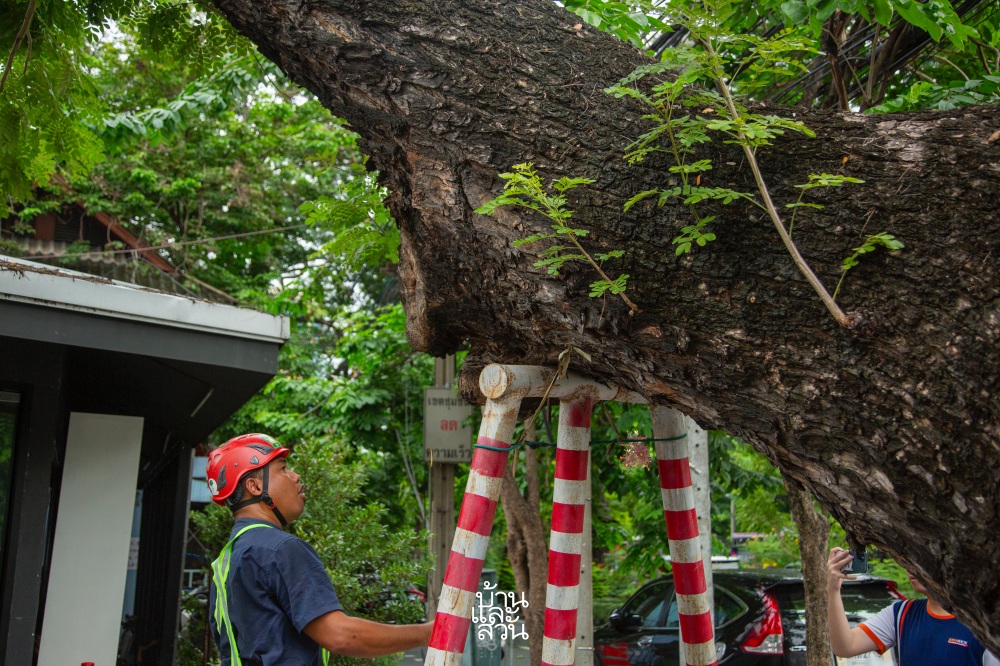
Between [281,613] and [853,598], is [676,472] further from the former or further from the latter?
[853,598]

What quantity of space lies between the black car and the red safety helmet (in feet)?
15.5

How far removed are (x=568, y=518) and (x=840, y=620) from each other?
1.22 m

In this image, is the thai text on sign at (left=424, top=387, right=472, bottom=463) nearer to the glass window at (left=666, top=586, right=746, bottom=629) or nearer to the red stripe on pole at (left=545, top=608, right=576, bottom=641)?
the glass window at (left=666, top=586, right=746, bottom=629)

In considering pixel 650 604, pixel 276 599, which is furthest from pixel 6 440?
pixel 650 604

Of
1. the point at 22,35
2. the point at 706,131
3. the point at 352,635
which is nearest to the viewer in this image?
the point at 706,131

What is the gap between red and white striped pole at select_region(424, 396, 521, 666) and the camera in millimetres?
2961

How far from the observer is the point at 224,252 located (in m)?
19.0

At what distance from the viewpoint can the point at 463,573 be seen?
3.05 meters

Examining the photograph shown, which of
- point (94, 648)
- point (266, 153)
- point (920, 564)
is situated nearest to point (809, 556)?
point (920, 564)

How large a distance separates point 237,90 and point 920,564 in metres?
9.33

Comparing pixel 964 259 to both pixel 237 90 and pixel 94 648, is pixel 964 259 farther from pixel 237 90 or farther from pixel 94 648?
pixel 237 90

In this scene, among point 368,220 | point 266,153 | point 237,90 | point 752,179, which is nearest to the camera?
point 752,179

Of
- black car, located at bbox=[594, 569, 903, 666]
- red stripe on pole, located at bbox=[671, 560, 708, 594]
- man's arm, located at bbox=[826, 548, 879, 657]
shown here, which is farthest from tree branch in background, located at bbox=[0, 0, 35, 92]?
black car, located at bbox=[594, 569, 903, 666]

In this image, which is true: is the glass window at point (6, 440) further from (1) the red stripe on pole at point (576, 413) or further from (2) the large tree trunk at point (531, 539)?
(2) the large tree trunk at point (531, 539)
